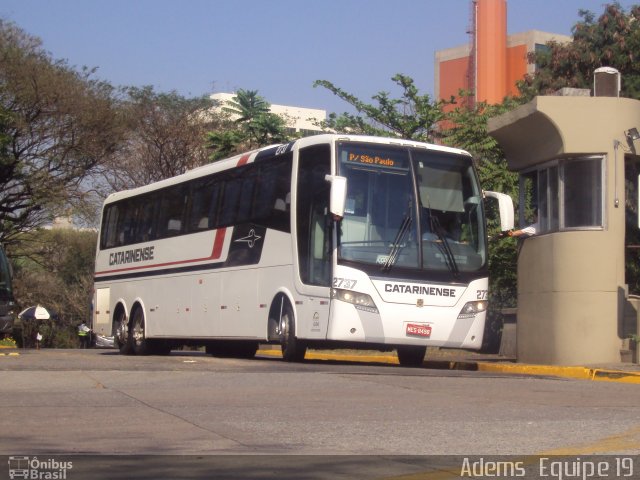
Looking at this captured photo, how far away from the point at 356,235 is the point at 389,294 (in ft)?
3.36

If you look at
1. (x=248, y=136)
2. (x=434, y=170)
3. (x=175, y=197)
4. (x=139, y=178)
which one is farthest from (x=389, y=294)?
(x=139, y=178)

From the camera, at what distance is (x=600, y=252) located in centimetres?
1778

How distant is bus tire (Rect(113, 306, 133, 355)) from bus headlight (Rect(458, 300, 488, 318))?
9.20 meters

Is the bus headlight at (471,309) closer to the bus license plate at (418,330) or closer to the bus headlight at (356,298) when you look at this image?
the bus license plate at (418,330)

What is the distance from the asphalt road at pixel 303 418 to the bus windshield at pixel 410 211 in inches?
122

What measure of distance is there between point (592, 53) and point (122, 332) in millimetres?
21204

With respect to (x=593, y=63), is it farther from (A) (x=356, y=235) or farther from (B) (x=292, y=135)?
(A) (x=356, y=235)

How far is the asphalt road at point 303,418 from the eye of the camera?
753cm

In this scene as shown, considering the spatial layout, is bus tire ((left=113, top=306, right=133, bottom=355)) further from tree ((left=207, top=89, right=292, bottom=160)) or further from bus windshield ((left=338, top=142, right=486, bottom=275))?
tree ((left=207, top=89, right=292, bottom=160))

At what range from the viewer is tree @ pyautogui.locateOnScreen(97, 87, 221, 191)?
49.8 m

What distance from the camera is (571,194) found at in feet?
59.9

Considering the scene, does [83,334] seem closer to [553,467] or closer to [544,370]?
[544,370]

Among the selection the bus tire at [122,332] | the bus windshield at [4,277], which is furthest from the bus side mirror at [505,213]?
the bus windshield at [4,277]

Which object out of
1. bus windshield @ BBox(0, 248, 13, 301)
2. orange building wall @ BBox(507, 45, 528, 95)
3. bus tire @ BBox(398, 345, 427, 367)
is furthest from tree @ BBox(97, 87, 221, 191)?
orange building wall @ BBox(507, 45, 528, 95)
